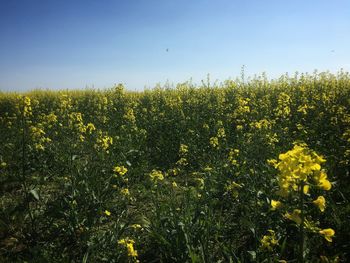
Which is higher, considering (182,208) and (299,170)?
(299,170)

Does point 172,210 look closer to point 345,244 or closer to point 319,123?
point 345,244

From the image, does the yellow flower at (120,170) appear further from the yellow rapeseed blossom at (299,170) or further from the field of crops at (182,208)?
the yellow rapeseed blossom at (299,170)

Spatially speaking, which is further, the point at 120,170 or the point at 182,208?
the point at 120,170

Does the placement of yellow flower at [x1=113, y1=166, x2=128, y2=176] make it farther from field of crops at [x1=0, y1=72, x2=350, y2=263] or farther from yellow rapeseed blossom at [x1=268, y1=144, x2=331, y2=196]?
yellow rapeseed blossom at [x1=268, y1=144, x2=331, y2=196]

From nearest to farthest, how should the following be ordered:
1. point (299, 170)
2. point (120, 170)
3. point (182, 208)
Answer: point (299, 170) < point (182, 208) < point (120, 170)

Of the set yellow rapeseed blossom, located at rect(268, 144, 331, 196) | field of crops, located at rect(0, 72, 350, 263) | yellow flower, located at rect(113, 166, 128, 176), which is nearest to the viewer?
yellow rapeseed blossom, located at rect(268, 144, 331, 196)

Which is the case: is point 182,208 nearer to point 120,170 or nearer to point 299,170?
point 120,170

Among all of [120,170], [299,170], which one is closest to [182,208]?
[120,170]

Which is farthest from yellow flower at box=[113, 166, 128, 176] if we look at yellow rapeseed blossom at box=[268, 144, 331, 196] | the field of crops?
yellow rapeseed blossom at box=[268, 144, 331, 196]

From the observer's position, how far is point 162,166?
6.08 m

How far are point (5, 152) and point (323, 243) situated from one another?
5769mm

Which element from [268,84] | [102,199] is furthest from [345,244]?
[268,84]

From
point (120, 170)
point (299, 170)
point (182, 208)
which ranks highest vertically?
point (299, 170)

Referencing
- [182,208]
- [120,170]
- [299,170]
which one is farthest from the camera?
[120,170]
